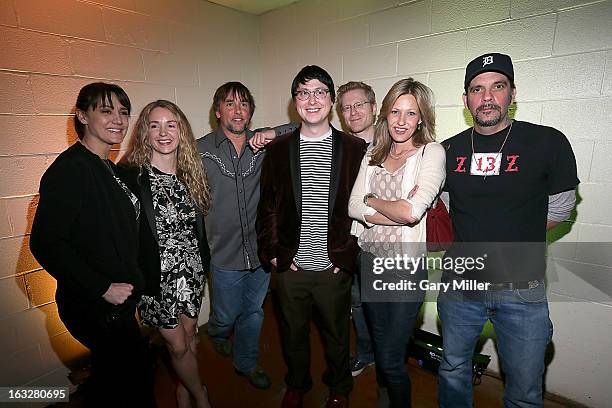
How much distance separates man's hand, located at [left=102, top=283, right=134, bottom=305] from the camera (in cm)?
158

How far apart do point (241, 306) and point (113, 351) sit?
3.13 ft

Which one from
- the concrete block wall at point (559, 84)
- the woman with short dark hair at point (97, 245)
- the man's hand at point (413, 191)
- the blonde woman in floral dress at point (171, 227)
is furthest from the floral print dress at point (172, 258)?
the concrete block wall at point (559, 84)

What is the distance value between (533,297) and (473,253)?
0.32 metres

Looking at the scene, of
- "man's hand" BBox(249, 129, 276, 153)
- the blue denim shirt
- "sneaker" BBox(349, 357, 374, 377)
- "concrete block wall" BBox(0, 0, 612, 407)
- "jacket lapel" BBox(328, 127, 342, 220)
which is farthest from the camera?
"sneaker" BBox(349, 357, 374, 377)

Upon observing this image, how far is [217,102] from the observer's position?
7.62 feet

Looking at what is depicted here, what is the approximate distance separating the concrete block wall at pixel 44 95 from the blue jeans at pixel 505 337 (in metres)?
2.50

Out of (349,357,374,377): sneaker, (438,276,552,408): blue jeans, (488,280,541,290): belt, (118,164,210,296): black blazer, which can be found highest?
(118,164,210,296): black blazer

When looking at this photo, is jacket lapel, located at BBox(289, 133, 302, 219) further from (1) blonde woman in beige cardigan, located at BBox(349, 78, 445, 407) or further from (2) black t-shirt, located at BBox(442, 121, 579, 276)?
(2) black t-shirt, located at BBox(442, 121, 579, 276)

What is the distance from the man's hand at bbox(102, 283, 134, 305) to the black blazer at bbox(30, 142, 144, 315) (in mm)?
25

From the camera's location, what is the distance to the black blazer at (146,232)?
5.72 feet

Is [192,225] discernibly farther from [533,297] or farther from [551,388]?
[551,388]

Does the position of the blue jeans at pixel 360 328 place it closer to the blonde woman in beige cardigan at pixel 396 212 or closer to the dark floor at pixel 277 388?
the dark floor at pixel 277 388

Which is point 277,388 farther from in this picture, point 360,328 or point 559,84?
point 559,84

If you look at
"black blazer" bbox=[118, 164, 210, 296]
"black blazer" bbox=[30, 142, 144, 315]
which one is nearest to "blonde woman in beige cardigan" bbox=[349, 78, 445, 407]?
"black blazer" bbox=[118, 164, 210, 296]
